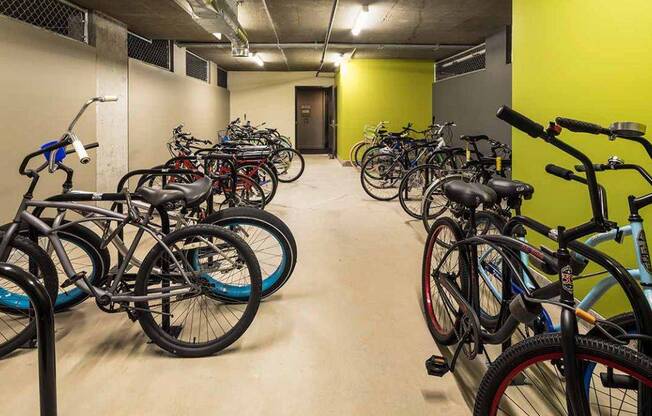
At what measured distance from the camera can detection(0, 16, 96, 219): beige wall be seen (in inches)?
149

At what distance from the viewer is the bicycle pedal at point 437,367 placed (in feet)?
5.90

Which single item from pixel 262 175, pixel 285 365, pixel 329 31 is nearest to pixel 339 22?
pixel 329 31

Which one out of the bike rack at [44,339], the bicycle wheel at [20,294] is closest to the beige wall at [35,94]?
the bicycle wheel at [20,294]

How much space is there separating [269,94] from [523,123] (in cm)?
1264

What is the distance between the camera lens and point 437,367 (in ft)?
5.96

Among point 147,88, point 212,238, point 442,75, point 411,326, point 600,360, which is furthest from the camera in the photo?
point 442,75

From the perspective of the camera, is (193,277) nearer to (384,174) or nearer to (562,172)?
(562,172)

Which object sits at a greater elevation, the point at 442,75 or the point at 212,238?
the point at 442,75

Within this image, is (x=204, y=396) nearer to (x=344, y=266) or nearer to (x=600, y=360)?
(x=600, y=360)

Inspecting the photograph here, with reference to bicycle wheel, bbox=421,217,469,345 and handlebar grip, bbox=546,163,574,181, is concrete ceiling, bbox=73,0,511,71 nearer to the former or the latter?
bicycle wheel, bbox=421,217,469,345

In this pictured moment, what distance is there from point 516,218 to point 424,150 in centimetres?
470

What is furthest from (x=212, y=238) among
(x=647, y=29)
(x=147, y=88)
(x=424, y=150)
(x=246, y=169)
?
(x=147, y=88)

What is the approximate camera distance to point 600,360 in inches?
38.8

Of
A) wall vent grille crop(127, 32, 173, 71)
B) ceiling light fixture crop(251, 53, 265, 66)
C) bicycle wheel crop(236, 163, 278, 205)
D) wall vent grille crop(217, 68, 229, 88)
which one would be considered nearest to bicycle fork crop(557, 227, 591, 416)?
bicycle wheel crop(236, 163, 278, 205)
